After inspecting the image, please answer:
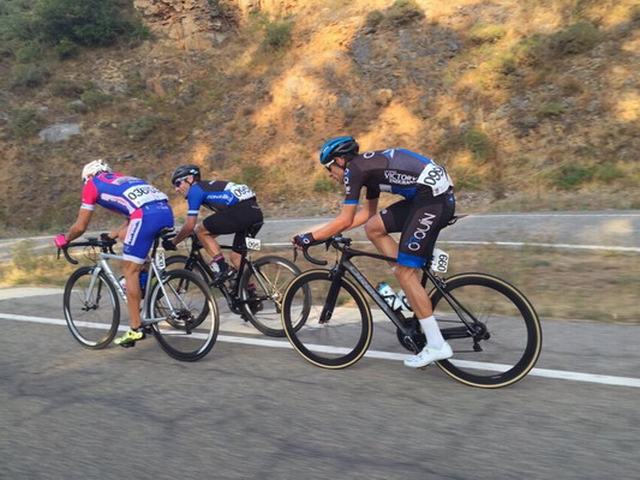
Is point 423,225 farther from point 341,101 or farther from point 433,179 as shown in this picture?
point 341,101

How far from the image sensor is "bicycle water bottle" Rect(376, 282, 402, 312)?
4410 mm

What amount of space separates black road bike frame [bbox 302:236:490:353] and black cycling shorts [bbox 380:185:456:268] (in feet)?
0.45

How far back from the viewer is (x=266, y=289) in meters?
5.81

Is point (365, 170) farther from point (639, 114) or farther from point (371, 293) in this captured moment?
point (639, 114)

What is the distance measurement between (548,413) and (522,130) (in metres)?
17.4

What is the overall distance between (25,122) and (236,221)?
2262 cm

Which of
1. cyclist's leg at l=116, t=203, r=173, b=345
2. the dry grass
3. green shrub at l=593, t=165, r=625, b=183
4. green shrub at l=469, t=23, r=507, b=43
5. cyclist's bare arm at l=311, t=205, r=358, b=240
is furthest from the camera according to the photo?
green shrub at l=469, t=23, r=507, b=43

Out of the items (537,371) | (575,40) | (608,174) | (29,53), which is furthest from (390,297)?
(29,53)

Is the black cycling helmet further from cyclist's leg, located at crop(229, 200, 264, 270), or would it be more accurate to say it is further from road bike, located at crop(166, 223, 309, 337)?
road bike, located at crop(166, 223, 309, 337)

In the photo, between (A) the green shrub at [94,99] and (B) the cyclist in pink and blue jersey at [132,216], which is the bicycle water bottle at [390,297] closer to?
(B) the cyclist in pink and blue jersey at [132,216]

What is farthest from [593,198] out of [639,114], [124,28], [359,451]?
[124,28]

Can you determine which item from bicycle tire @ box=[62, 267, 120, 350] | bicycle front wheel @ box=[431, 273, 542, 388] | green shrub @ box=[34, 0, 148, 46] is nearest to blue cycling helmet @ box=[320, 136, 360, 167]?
bicycle front wheel @ box=[431, 273, 542, 388]

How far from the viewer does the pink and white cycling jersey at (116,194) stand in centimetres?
518

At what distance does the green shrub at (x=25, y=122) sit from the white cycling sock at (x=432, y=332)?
80.3 feet
